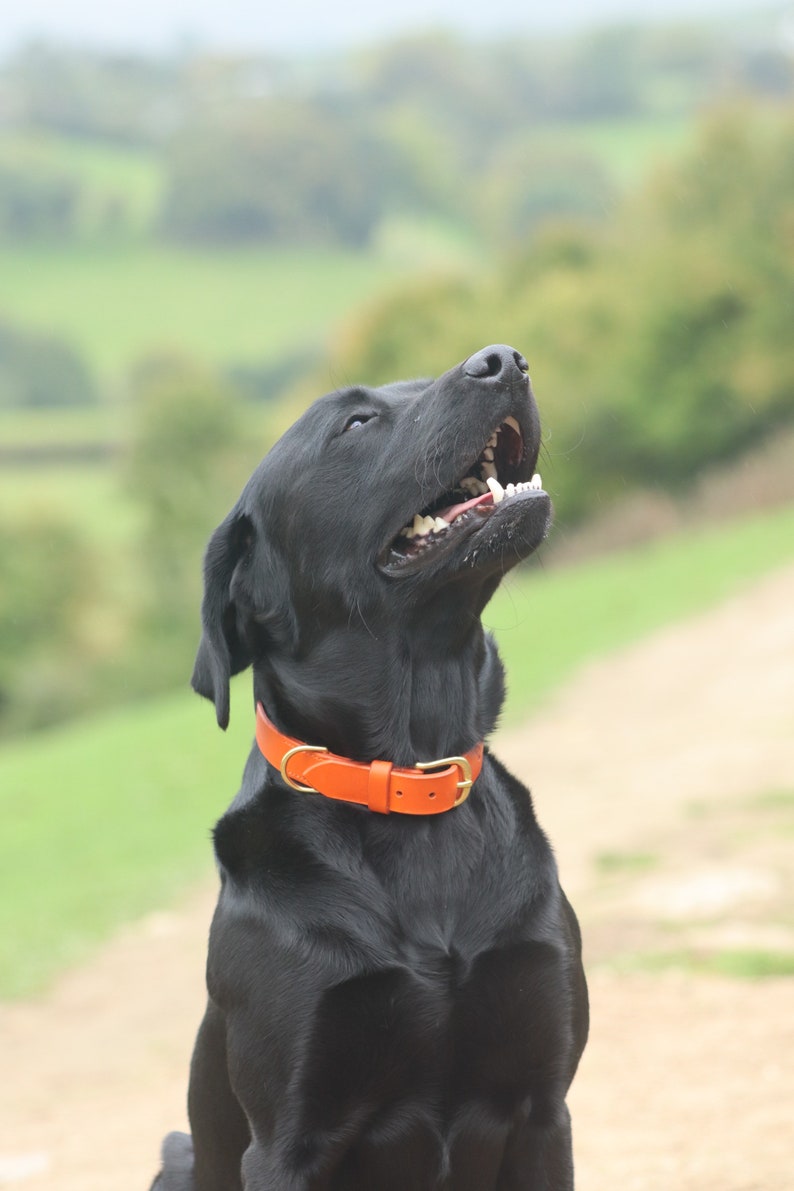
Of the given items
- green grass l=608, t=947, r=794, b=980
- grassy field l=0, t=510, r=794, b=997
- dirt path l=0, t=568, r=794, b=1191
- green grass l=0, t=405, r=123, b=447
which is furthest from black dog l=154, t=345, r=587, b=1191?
green grass l=0, t=405, r=123, b=447

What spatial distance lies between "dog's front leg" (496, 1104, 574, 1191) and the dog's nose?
62.5 inches

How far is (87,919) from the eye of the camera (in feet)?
34.0

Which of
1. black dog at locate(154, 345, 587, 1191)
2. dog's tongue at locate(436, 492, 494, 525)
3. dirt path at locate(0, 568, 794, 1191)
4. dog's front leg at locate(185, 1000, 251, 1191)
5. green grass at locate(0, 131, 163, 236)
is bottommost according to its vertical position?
green grass at locate(0, 131, 163, 236)

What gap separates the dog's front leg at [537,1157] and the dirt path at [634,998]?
3.82ft

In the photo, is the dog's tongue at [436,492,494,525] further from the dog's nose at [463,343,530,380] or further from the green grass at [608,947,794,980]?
the green grass at [608,947,794,980]

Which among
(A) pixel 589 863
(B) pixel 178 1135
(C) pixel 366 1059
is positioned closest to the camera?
(C) pixel 366 1059

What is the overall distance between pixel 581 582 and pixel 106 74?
141 m

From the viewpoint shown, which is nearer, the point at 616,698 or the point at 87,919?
the point at 87,919

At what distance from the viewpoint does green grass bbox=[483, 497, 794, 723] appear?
18.2m

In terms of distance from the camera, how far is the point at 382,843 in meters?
3.24

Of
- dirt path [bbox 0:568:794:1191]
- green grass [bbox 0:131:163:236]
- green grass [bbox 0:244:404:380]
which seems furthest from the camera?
green grass [bbox 0:131:163:236]

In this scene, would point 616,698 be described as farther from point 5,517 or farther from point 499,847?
point 5,517

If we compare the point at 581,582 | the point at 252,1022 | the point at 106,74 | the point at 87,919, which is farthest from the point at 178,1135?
the point at 106,74

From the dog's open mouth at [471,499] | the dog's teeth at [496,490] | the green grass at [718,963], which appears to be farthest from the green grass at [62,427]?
the dog's teeth at [496,490]
